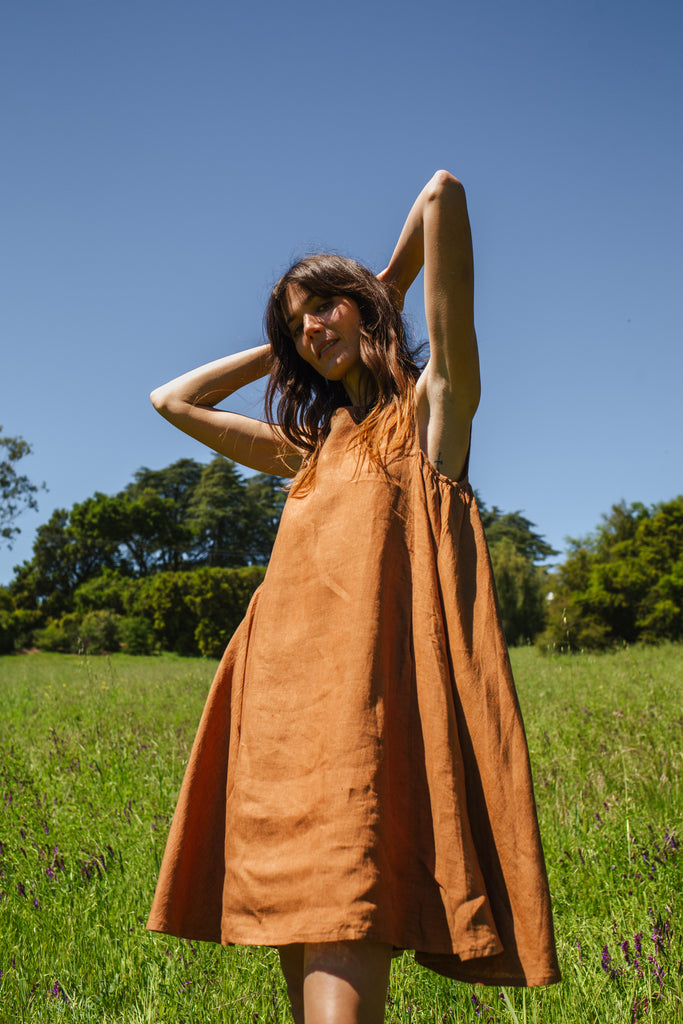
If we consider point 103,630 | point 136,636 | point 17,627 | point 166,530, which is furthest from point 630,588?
point 166,530

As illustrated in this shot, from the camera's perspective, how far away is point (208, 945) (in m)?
2.21

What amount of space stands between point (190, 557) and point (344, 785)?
4395 centimetres

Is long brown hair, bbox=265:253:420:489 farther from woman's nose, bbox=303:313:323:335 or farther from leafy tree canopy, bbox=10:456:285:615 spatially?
leafy tree canopy, bbox=10:456:285:615

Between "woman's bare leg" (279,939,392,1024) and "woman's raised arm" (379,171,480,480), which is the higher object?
"woman's raised arm" (379,171,480,480)

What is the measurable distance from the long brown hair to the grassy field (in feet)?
4.70

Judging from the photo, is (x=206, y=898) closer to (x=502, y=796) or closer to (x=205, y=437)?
(x=502, y=796)

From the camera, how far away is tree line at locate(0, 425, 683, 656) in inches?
770

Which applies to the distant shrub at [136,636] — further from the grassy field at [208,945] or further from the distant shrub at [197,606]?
the grassy field at [208,945]

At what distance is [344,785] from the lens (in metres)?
1.07

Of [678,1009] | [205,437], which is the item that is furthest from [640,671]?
[205,437]

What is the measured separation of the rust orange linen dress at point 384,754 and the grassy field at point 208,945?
90 cm

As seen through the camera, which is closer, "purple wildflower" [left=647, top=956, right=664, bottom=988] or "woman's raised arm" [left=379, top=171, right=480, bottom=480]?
"woman's raised arm" [left=379, top=171, right=480, bottom=480]

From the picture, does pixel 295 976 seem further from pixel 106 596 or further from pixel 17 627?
pixel 106 596

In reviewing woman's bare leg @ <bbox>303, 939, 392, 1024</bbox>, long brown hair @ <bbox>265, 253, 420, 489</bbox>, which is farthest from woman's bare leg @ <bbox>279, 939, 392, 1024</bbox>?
long brown hair @ <bbox>265, 253, 420, 489</bbox>
